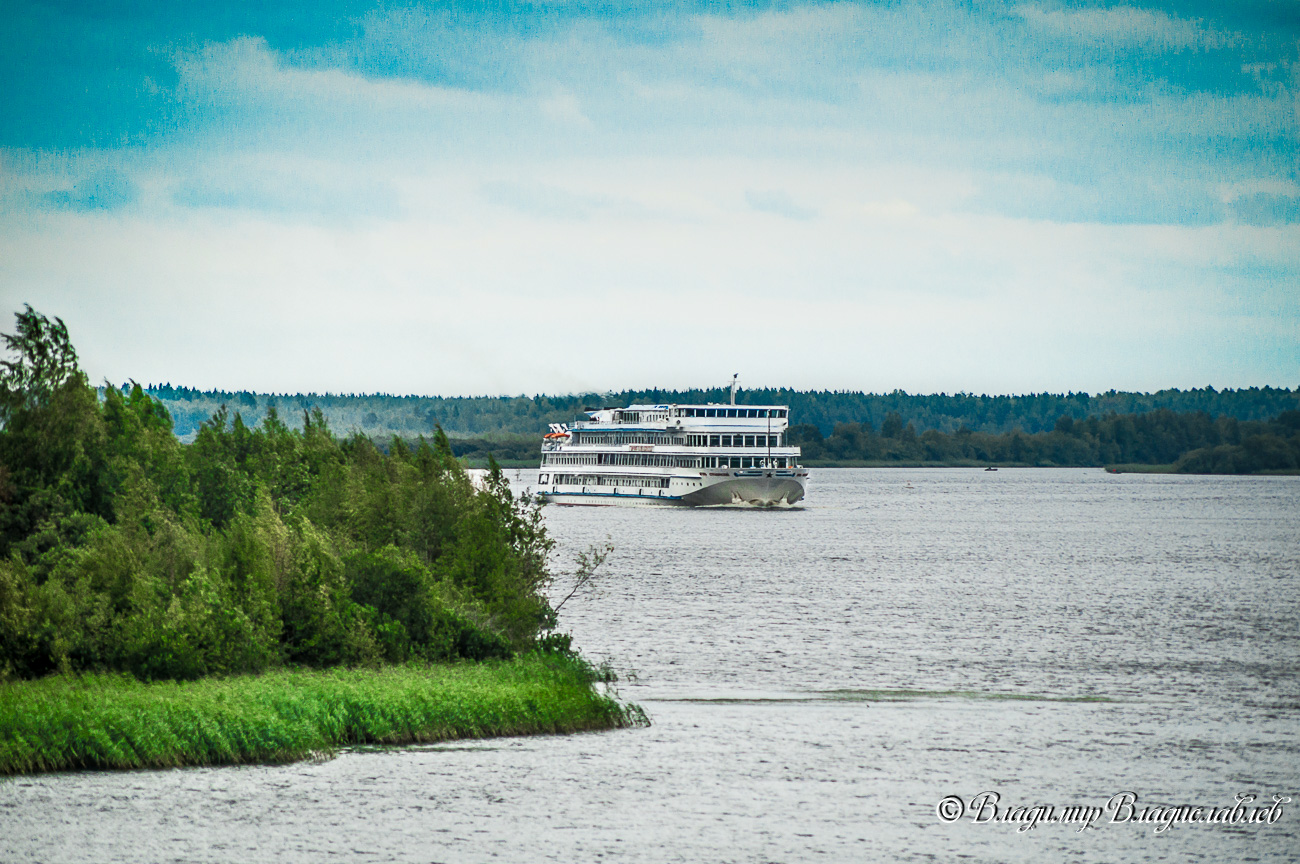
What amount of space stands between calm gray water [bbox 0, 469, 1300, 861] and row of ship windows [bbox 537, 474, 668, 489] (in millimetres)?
61206

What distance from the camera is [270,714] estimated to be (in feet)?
84.8

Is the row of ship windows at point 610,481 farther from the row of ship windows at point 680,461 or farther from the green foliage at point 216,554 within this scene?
the green foliage at point 216,554

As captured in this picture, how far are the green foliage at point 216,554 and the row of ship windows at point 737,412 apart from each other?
73411 mm

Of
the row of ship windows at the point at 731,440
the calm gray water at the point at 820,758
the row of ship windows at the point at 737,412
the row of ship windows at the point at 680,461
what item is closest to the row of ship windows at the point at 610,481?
the row of ship windows at the point at 680,461

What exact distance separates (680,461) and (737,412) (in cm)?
675

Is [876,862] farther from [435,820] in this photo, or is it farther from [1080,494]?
[1080,494]

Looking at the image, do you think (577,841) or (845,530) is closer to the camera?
(577,841)

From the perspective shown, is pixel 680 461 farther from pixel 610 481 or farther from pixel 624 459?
pixel 610 481

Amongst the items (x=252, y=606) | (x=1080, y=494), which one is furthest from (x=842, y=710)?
(x=1080, y=494)

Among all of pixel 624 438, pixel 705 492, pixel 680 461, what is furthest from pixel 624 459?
pixel 705 492

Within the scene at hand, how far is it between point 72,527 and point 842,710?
21757 mm

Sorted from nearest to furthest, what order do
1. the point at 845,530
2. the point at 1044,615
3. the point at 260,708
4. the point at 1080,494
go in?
the point at 260,708 < the point at 1044,615 < the point at 845,530 < the point at 1080,494

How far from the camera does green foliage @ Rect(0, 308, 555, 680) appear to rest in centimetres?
2878

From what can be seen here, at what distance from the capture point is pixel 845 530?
4326 inches
